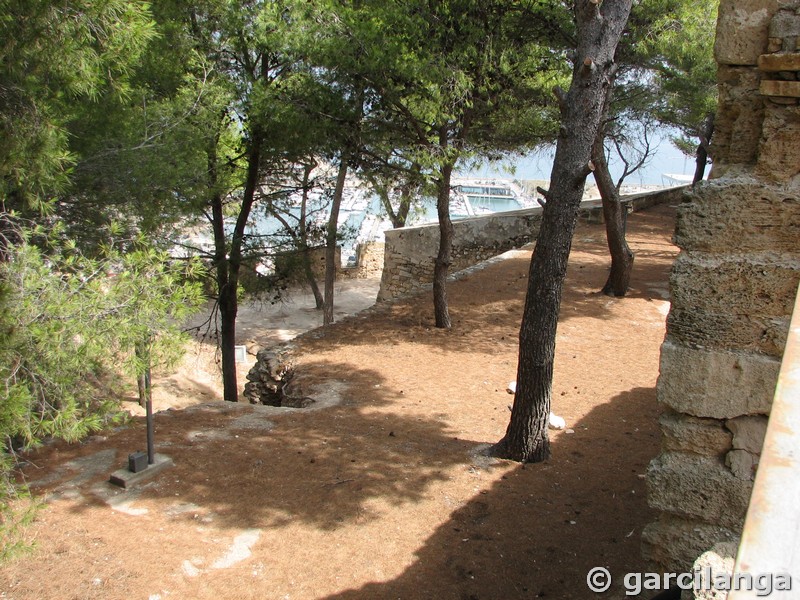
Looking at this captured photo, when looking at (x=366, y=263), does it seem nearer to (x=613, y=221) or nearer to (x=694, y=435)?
(x=613, y=221)

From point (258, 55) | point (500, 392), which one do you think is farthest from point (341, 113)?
point (500, 392)

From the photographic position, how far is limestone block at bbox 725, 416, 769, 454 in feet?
9.43

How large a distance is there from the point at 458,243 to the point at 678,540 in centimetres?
1283

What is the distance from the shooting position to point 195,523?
200 inches

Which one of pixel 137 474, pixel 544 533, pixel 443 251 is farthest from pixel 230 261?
pixel 544 533

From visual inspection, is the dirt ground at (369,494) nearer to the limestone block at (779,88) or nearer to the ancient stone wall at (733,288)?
the ancient stone wall at (733,288)

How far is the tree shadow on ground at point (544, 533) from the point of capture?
166 inches

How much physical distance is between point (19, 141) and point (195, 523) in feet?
9.60

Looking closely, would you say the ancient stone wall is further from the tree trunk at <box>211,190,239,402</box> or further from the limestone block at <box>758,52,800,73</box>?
the tree trunk at <box>211,190,239,402</box>

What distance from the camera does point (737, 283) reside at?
2906 millimetres

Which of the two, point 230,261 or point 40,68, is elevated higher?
point 40,68

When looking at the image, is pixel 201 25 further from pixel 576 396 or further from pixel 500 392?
pixel 576 396

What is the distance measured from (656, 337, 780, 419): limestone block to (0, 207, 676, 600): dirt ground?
137cm

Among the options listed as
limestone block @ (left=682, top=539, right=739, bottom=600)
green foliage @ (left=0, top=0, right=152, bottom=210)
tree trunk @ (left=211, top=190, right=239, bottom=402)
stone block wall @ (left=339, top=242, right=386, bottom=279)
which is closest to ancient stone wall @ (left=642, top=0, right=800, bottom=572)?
limestone block @ (left=682, top=539, right=739, bottom=600)
